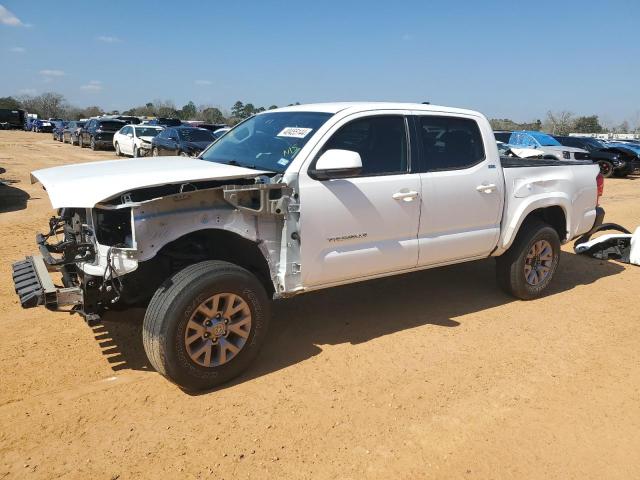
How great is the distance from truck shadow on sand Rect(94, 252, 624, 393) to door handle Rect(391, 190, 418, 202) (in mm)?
1242

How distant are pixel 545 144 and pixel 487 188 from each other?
16.6 meters

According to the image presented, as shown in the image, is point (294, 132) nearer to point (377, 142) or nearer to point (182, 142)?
point (377, 142)

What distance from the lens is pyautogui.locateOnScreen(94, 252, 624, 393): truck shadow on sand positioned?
4.27m

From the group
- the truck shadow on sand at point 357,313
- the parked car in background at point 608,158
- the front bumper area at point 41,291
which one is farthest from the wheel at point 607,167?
the front bumper area at point 41,291

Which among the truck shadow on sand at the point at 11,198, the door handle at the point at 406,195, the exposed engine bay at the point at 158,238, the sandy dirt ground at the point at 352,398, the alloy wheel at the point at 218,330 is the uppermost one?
the door handle at the point at 406,195

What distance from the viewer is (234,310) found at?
12.2ft

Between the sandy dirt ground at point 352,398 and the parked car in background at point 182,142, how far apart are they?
1198 centimetres

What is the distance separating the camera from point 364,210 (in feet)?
13.6

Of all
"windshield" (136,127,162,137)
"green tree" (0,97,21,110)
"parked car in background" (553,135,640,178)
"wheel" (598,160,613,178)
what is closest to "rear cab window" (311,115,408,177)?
"parked car in background" (553,135,640,178)

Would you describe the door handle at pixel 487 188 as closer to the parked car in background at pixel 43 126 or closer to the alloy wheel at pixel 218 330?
the alloy wheel at pixel 218 330

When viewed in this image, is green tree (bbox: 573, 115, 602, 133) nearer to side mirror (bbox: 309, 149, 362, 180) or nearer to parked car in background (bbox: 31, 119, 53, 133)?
parked car in background (bbox: 31, 119, 53, 133)

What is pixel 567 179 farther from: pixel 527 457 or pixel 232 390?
pixel 232 390

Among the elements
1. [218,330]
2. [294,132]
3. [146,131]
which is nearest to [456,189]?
[294,132]

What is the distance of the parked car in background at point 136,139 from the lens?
21077 millimetres
